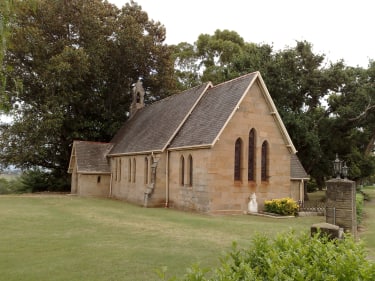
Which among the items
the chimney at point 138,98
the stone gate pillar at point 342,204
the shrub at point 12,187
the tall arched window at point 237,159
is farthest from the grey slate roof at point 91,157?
the stone gate pillar at point 342,204

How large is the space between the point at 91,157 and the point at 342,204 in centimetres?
2621

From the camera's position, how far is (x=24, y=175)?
44.6 meters

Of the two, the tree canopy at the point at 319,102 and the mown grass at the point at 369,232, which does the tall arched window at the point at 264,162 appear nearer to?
the mown grass at the point at 369,232

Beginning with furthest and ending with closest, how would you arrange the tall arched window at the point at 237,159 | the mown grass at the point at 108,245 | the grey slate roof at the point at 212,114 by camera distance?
the tall arched window at the point at 237,159
the grey slate roof at the point at 212,114
the mown grass at the point at 108,245

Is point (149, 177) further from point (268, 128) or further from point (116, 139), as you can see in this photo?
point (116, 139)

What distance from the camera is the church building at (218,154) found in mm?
22547

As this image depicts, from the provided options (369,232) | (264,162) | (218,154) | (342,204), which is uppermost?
(218,154)

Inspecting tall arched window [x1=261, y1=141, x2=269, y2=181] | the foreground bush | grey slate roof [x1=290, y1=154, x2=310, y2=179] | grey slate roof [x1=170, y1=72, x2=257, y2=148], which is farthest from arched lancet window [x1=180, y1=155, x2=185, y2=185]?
the foreground bush

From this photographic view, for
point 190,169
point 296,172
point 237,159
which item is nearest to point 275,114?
point 237,159

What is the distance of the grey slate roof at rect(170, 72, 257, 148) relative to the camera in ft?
75.4

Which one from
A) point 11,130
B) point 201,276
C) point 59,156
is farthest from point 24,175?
point 201,276

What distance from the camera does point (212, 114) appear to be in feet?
81.4

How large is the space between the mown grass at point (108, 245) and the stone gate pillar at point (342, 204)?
8.13ft

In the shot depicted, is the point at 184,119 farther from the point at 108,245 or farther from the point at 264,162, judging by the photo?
the point at 108,245
